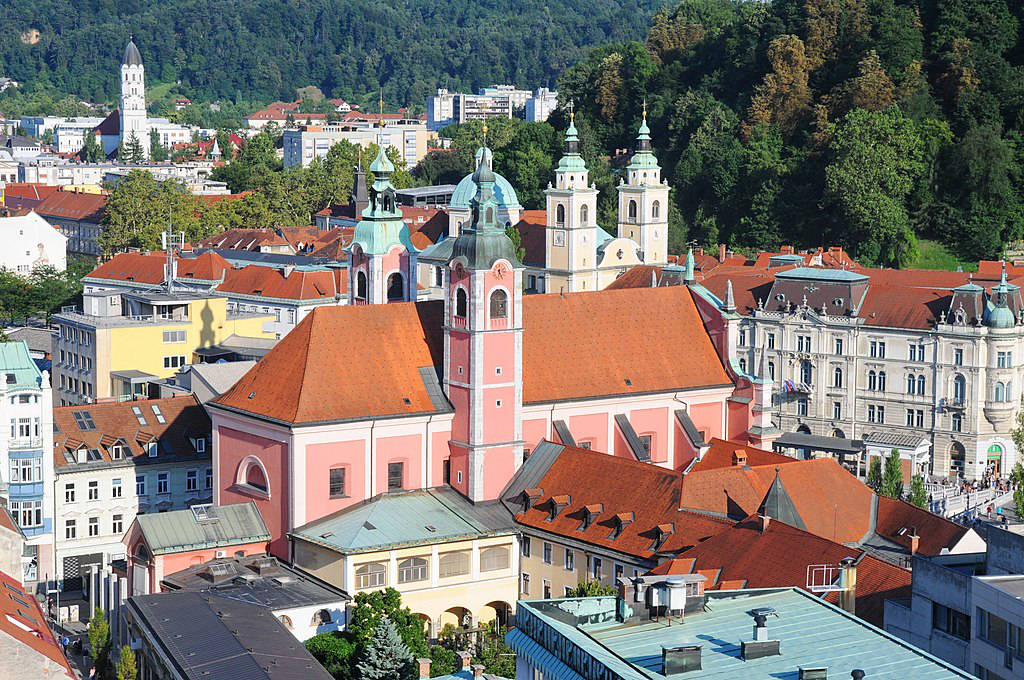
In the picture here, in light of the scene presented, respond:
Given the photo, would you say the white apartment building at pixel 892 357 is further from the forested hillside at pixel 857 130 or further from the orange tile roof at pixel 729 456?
the forested hillside at pixel 857 130

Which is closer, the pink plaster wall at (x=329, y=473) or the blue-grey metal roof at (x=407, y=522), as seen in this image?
the blue-grey metal roof at (x=407, y=522)

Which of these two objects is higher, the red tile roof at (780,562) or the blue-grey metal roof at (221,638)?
the red tile roof at (780,562)

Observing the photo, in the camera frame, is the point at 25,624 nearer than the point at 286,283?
Yes

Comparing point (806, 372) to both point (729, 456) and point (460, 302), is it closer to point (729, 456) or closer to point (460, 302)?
point (729, 456)

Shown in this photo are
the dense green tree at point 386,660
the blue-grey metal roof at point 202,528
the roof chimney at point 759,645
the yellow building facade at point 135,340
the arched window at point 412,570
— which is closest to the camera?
the roof chimney at point 759,645

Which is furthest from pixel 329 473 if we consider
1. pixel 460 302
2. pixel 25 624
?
pixel 25 624

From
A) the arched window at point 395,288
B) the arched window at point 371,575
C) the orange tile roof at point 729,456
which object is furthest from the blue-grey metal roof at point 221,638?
the arched window at point 395,288

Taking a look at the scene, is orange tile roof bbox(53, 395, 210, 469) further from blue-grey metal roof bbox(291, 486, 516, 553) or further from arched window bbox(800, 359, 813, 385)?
arched window bbox(800, 359, 813, 385)
